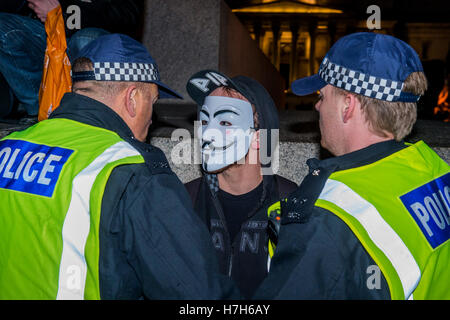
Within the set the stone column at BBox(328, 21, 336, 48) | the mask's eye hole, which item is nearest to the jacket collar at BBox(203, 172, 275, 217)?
the mask's eye hole

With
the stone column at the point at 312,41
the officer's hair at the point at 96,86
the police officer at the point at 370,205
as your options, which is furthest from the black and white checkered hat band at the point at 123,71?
the stone column at the point at 312,41

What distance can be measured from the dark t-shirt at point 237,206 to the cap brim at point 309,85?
0.96 m

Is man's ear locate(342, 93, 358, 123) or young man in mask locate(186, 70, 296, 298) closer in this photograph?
man's ear locate(342, 93, 358, 123)

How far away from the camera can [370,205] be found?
1502mm

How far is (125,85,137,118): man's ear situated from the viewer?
2.17m

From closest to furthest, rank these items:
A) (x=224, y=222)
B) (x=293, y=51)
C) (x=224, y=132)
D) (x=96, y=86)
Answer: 1. (x=96, y=86)
2. (x=224, y=222)
3. (x=224, y=132)
4. (x=293, y=51)

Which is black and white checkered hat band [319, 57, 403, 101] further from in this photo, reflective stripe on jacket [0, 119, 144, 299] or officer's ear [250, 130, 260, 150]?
officer's ear [250, 130, 260, 150]

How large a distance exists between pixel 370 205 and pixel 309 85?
0.88 meters

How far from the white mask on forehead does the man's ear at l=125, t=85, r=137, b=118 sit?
84cm

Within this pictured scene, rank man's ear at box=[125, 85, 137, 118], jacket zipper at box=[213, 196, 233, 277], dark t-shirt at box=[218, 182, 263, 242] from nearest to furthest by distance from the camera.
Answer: man's ear at box=[125, 85, 137, 118] < jacket zipper at box=[213, 196, 233, 277] < dark t-shirt at box=[218, 182, 263, 242]

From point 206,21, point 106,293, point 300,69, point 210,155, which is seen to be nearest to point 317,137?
point 210,155

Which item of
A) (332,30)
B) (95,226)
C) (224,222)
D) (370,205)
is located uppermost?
(370,205)

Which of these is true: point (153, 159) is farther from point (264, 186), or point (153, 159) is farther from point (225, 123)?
point (264, 186)

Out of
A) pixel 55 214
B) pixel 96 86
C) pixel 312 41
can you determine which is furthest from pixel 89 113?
pixel 312 41
